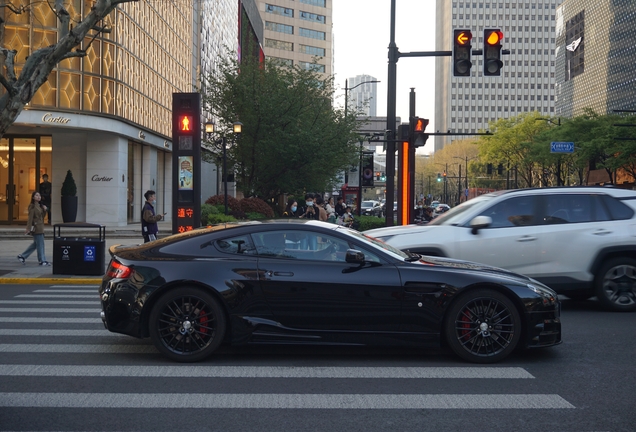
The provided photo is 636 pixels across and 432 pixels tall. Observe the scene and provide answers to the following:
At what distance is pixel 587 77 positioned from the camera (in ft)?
377

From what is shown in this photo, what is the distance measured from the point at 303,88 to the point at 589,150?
117ft

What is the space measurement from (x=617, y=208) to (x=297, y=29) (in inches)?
3921

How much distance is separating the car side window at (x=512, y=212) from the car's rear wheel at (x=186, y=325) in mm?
5242

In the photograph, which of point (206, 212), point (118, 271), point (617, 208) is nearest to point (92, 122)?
point (206, 212)

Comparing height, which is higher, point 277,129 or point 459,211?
point 277,129

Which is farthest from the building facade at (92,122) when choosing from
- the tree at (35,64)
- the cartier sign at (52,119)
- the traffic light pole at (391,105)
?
the traffic light pole at (391,105)

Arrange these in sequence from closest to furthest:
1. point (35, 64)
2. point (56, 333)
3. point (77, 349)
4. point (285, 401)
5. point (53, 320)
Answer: point (285, 401)
point (77, 349)
point (56, 333)
point (53, 320)
point (35, 64)

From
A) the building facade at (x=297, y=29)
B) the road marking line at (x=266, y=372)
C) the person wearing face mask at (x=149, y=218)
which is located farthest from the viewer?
the building facade at (x=297, y=29)

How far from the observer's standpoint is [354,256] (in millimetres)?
7027

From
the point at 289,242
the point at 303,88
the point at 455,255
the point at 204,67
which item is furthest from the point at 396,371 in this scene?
the point at 204,67

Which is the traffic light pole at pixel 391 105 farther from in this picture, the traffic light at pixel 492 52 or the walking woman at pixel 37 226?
the walking woman at pixel 37 226

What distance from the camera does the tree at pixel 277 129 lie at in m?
34.5

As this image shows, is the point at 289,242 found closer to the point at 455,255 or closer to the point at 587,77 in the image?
the point at 455,255

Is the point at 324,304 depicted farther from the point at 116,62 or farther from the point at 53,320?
the point at 116,62
